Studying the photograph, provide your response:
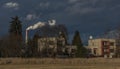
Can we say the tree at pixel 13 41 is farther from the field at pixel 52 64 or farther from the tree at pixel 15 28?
the field at pixel 52 64

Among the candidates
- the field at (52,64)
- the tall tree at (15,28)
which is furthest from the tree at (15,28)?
the field at (52,64)

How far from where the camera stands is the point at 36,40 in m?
164

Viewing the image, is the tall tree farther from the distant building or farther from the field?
the field

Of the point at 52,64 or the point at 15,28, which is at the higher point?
the point at 15,28

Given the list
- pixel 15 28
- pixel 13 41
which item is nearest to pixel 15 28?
pixel 15 28

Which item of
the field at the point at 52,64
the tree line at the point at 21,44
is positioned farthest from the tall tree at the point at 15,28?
the field at the point at 52,64

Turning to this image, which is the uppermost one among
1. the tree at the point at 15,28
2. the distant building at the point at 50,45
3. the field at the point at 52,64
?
the tree at the point at 15,28

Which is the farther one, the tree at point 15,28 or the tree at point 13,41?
the tree at point 15,28

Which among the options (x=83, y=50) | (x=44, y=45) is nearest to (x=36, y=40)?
(x=44, y=45)

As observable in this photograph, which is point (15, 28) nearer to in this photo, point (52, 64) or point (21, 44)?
point (21, 44)

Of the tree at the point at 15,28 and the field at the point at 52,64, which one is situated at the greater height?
the tree at the point at 15,28

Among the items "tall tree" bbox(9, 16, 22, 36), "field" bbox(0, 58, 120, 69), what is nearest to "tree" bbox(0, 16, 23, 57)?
"tall tree" bbox(9, 16, 22, 36)

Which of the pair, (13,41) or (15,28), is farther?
(15,28)

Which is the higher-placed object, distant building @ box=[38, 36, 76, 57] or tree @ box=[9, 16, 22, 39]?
tree @ box=[9, 16, 22, 39]
